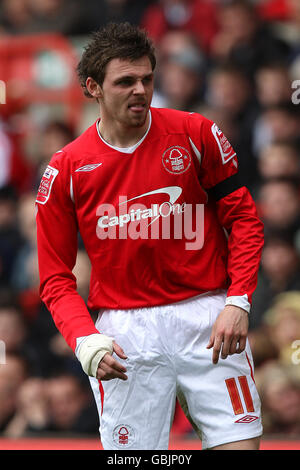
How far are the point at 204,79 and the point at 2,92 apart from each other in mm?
1575

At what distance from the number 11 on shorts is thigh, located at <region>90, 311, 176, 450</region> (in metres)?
0.21

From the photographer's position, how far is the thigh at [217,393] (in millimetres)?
2701

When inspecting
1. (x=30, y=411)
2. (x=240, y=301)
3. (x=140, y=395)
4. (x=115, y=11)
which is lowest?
(x=30, y=411)

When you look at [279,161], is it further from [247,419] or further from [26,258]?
[247,419]

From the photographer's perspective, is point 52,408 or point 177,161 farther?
point 52,408

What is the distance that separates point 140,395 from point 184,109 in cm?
305

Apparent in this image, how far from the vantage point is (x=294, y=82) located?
17.3 feet

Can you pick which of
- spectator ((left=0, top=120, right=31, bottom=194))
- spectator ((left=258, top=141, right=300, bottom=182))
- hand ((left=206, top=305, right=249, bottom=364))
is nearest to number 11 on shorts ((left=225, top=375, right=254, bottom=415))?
hand ((left=206, top=305, right=249, bottom=364))

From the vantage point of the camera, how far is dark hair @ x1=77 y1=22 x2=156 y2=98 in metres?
2.75

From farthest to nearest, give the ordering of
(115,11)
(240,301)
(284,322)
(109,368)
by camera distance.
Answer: (115,11) → (284,322) → (240,301) → (109,368)

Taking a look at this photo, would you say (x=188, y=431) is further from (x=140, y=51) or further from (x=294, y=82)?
(x=140, y=51)

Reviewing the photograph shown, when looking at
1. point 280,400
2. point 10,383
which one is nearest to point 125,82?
point 280,400

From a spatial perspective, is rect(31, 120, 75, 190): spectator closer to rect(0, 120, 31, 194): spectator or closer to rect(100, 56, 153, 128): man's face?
rect(0, 120, 31, 194): spectator

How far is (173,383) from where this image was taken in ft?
9.16
